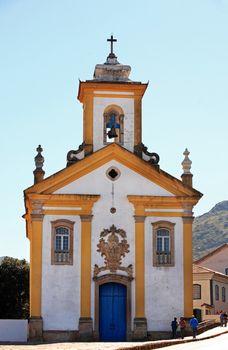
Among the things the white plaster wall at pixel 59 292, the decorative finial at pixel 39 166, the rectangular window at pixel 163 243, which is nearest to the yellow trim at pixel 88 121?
the decorative finial at pixel 39 166

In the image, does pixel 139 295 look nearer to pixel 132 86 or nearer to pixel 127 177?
pixel 127 177

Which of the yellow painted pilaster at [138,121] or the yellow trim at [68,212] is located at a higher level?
the yellow painted pilaster at [138,121]

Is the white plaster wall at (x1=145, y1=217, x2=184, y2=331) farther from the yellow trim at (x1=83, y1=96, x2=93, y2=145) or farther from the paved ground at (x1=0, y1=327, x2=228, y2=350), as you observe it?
the yellow trim at (x1=83, y1=96, x2=93, y2=145)

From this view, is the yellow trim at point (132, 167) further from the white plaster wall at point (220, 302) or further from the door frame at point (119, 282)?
the white plaster wall at point (220, 302)

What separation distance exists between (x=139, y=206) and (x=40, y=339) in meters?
7.69

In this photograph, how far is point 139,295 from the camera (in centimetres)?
3875

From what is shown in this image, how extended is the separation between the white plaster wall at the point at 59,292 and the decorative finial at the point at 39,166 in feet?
8.57

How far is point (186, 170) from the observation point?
135 ft

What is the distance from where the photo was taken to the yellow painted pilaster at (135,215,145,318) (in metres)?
38.7

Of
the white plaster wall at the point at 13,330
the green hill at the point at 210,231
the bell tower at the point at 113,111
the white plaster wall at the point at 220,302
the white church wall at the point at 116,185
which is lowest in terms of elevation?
the white plaster wall at the point at 13,330

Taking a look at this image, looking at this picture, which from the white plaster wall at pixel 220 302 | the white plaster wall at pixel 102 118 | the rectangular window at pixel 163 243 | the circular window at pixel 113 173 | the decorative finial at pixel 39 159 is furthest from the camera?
the white plaster wall at pixel 220 302

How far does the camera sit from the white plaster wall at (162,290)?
38688 millimetres

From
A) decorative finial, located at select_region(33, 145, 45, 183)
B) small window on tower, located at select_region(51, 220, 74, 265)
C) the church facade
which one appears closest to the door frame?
the church facade

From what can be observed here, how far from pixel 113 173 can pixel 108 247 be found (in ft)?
11.8
